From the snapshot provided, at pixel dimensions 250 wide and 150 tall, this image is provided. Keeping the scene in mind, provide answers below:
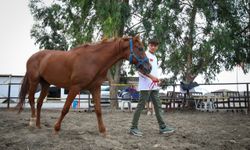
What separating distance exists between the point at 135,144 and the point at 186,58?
12842 mm

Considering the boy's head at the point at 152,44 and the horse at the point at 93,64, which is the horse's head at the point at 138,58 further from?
the boy's head at the point at 152,44

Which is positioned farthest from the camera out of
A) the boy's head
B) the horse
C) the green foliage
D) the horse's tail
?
the green foliage

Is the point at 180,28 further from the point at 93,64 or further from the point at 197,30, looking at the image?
the point at 93,64

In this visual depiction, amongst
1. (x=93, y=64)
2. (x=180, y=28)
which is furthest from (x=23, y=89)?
(x=180, y=28)

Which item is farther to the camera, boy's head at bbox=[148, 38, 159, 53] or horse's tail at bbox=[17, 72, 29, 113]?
horse's tail at bbox=[17, 72, 29, 113]

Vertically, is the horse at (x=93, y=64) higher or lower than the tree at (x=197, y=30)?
lower

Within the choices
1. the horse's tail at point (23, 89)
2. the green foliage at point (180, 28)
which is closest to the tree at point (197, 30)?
the green foliage at point (180, 28)

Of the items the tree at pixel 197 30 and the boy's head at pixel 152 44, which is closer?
the boy's head at pixel 152 44

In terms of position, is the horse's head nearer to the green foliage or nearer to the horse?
the horse

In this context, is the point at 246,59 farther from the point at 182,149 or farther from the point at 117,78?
the point at 182,149

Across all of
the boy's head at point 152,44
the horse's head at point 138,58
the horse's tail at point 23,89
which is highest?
the boy's head at point 152,44

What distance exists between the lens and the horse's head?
5.65 m

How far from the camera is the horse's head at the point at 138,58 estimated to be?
5.65m

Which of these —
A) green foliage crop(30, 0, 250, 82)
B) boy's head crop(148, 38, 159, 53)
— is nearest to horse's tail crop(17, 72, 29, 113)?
boy's head crop(148, 38, 159, 53)
